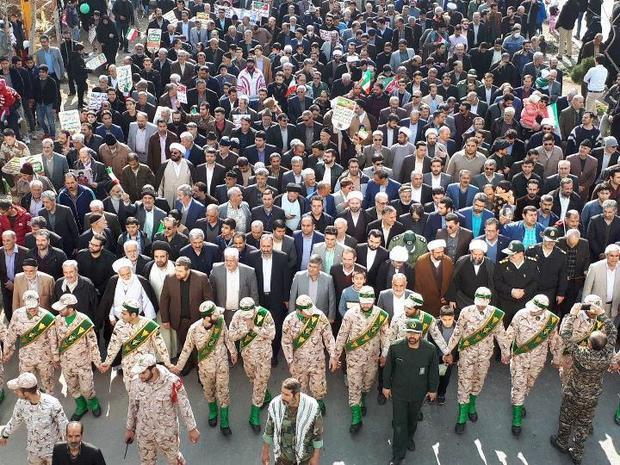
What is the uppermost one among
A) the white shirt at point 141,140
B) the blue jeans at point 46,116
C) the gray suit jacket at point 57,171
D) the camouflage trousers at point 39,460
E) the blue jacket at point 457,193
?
the blue jeans at point 46,116

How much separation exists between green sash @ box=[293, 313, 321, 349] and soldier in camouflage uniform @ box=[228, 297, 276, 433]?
0.30m

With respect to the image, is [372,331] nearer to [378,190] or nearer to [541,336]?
[541,336]

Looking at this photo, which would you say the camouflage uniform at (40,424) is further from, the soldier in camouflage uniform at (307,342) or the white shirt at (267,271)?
the white shirt at (267,271)

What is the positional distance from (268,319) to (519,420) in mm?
3033

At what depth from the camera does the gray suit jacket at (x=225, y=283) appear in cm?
943

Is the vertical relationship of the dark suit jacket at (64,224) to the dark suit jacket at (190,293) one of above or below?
above

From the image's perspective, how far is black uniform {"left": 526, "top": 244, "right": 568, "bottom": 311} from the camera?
31.8 feet

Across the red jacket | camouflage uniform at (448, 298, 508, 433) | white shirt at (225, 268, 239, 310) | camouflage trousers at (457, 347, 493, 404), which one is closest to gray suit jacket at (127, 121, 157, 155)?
the red jacket

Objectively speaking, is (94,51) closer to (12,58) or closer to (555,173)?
(12,58)

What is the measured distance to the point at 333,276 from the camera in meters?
9.55

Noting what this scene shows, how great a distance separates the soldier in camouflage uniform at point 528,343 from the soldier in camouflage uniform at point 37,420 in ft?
15.7

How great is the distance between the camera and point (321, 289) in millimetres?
9375

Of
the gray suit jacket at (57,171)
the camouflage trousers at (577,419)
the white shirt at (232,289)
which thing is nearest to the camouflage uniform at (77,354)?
the white shirt at (232,289)

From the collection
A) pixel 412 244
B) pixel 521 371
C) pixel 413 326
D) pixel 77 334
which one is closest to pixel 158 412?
pixel 77 334
